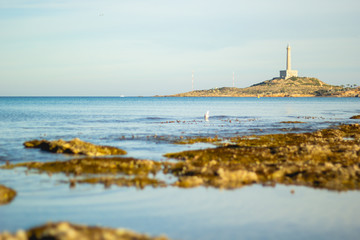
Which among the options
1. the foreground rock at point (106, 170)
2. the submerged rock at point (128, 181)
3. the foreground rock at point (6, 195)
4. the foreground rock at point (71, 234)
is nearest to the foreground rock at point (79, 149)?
the foreground rock at point (106, 170)

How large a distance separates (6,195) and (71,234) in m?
7.52

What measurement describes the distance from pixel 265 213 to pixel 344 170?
23.0 feet

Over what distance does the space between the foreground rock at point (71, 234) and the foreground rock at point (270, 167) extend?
301 inches

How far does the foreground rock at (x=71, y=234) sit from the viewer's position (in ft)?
31.8

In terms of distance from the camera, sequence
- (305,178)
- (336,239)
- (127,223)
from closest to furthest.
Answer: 1. (336,239)
2. (127,223)
3. (305,178)

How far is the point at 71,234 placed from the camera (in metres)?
9.66

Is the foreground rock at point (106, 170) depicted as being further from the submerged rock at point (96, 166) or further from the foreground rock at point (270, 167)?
the foreground rock at point (270, 167)

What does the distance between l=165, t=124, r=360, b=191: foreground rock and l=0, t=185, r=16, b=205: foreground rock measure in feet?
23.1

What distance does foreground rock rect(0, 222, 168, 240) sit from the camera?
31.8ft

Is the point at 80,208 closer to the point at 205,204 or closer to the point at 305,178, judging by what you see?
the point at 205,204

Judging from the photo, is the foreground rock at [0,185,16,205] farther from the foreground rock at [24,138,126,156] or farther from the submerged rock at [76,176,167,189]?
the foreground rock at [24,138,126,156]

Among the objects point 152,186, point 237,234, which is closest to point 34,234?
point 237,234

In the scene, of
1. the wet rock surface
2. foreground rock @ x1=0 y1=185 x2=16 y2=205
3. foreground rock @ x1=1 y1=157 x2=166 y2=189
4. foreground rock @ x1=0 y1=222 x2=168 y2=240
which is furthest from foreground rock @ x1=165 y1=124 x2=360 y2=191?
foreground rock @ x1=0 y1=222 x2=168 y2=240

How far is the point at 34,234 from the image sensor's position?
10.7 meters
